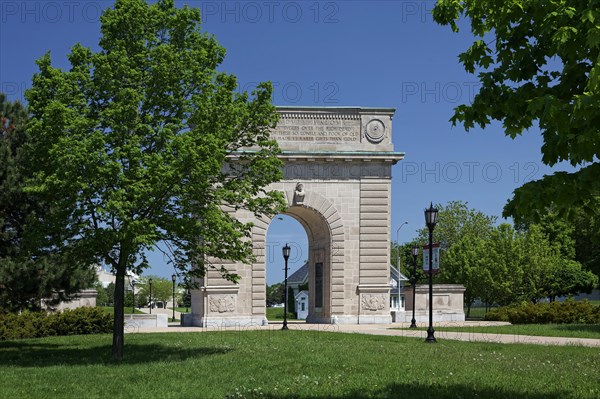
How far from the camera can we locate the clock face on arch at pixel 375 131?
41031 millimetres

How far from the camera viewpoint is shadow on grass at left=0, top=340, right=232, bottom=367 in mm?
20344

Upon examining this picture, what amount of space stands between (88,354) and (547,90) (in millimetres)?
17365

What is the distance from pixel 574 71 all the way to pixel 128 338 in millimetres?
22872

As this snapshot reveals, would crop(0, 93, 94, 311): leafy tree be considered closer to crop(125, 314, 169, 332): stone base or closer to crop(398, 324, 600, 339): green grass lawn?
crop(125, 314, 169, 332): stone base

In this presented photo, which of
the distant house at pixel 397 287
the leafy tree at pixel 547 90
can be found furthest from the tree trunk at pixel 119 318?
the distant house at pixel 397 287

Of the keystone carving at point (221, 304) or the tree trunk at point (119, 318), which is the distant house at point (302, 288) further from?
the tree trunk at point (119, 318)

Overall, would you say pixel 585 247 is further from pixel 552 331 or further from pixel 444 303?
pixel 552 331

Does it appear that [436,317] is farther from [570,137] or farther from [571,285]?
[570,137]

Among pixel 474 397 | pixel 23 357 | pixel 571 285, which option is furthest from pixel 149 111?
pixel 571 285

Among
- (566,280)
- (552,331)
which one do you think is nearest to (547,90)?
(552,331)

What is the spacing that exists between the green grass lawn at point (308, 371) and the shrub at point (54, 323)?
6.48 metres

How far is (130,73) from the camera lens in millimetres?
20594

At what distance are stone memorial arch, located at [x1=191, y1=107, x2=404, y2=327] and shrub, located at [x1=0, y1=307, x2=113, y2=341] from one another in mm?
7250

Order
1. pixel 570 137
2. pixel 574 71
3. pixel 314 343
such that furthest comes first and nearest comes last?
pixel 314 343 < pixel 574 71 < pixel 570 137
